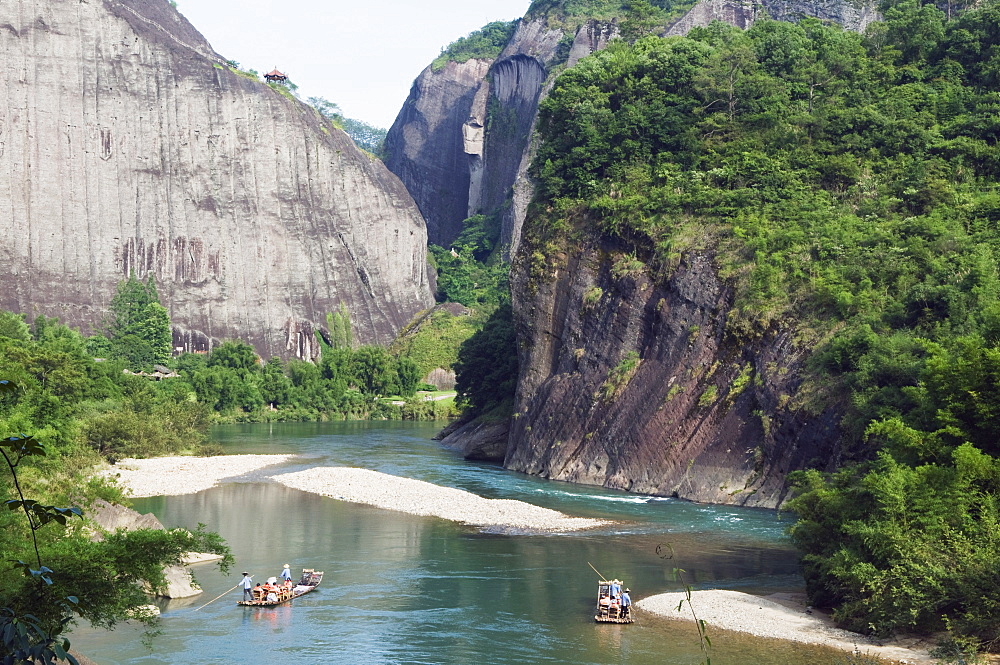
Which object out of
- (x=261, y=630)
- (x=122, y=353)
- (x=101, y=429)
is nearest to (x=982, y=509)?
(x=261, y=630)

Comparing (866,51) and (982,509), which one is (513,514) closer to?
(982,509)

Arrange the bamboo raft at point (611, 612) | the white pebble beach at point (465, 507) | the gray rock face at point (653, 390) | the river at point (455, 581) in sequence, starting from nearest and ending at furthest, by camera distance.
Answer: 1. the river at point (455, 581)
2. the white pebble beach at point (465, 507)
3. the bamboo raft at point (611, 612)
4. the gray rock face at point (653, 390)

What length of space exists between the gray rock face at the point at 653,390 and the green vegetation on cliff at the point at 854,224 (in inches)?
52.7

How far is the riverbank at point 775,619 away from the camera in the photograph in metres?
27.2

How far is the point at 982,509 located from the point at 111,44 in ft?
385

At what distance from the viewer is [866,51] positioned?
72188 mm

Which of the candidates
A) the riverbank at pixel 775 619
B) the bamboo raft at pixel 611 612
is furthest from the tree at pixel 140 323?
the bamboo raft at pixel 611 612

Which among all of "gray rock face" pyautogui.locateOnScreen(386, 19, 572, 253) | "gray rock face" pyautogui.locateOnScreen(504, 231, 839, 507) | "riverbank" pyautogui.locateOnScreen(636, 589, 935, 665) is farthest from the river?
"gray rock face" pyautogui.locateOnScreen(386, 19, 572, 253)

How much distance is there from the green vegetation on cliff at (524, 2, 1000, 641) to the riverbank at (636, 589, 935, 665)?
655mm

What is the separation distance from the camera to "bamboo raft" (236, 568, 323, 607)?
31062mm

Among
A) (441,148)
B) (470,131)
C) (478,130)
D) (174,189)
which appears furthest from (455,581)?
(441,148)

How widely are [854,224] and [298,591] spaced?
115 feet

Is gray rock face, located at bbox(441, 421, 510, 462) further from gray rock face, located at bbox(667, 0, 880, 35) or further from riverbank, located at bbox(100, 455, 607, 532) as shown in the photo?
gray rock face, located at bbox(667, 0, 880, 35)

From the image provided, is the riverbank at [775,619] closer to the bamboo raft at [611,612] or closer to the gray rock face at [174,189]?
the bamboo raft at [611,612]
